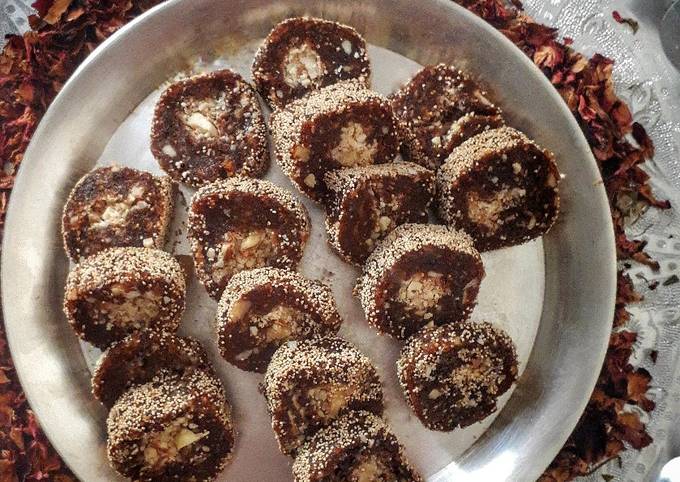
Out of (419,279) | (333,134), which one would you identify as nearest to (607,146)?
(419,279)

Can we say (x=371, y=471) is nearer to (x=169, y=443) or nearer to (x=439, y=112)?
(x=169, y=443)

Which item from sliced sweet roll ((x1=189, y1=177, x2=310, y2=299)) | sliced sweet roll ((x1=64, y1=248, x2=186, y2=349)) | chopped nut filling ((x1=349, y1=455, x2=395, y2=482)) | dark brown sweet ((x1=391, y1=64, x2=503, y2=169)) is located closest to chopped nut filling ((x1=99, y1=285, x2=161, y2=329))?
sliced sweet roll ((x1=64, y1=248, x2=186, y2=349))

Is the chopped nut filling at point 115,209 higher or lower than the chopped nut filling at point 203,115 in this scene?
lower

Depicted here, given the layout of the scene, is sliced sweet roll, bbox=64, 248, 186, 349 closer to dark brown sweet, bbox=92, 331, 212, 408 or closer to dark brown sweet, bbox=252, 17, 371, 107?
dark brown sweet, bbox=92, 331, 212, 408

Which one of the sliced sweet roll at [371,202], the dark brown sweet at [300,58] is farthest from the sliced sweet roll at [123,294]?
the dark brown sweet at [300,58]

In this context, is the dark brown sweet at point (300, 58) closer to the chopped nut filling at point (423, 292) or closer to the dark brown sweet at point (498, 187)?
the dark brown sweet at point (498, 187)
